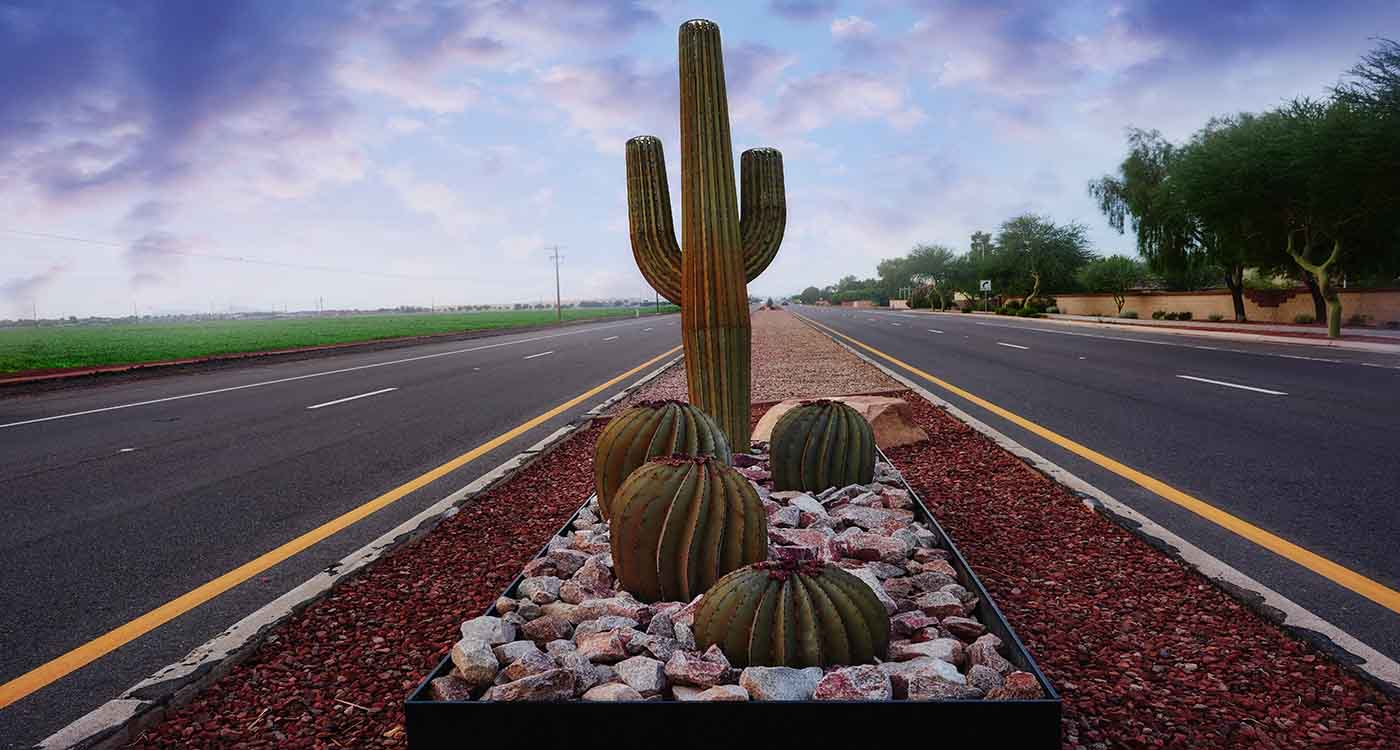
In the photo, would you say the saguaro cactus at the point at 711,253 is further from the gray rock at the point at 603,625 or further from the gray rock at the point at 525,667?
the gray rock at the point at 525,667

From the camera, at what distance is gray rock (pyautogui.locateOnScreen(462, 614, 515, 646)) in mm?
2622

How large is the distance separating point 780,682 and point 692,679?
10.5 inches

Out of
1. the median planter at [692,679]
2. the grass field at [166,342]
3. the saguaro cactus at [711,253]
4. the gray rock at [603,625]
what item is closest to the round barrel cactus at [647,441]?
the median planter at [692,679]

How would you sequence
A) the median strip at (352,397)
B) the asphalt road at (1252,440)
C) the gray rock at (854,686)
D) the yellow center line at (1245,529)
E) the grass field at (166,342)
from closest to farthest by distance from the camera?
the gray rock at (854,686), the yellow center line at (1245,529), the asphalt road at (1252,440), the median strip at (352,397), the grass field at (166,342)

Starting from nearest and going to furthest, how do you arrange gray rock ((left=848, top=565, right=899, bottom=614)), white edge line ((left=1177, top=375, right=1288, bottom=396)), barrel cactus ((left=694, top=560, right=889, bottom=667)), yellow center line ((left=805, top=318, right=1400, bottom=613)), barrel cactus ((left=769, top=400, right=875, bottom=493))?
barrel cactus ((left=694, top=560, right=889, bottom=667)) → gray rock ((left=848, top=565, right=899, bottom=614)) → yellow center line ((left=805, top=318, right=1400, bottom=613)) → barrel cactus ((left=769, top=400, right=875, bottom=493)) → white edge line ((left=1177, top=375, right=1288, bottom=396))

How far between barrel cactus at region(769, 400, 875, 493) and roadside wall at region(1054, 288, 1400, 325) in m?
36.2

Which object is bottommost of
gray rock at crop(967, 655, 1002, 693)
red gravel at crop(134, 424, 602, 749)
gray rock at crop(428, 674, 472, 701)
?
red gravel at crop(134, 424, 602, 749)

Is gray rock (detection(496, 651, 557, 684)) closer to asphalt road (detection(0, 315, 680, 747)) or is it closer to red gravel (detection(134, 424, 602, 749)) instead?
red gravel (detection(134, 424, 602, 749))

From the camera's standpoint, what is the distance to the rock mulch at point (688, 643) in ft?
7.22

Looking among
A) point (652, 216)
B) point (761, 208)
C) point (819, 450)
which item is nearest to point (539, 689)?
point (819, 450)

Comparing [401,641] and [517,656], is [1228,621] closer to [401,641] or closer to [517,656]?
[517,656]

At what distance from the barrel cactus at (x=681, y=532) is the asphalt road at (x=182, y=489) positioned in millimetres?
1744

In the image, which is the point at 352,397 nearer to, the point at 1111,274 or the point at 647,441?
the point at 647,441

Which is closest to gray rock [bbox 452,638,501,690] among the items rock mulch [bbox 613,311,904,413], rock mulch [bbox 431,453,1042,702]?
rock mulch [bbox 431,453,1042,702]
